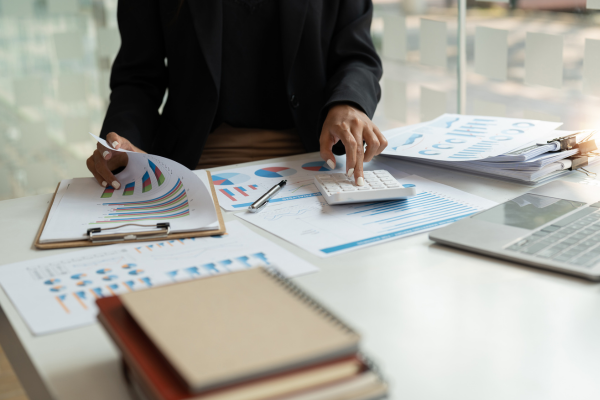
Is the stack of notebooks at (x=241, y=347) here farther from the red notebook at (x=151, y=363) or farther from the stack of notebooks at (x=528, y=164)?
the stack of notebooks at (x=528, y=164)

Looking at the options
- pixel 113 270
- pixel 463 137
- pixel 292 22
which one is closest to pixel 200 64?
pixel 292 22

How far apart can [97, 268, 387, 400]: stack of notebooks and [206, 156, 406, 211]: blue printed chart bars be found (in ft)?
1.49

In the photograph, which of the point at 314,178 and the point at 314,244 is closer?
the point at 314,244

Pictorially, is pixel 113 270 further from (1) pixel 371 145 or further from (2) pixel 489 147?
(2) pixel 489 147

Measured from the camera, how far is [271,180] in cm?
96

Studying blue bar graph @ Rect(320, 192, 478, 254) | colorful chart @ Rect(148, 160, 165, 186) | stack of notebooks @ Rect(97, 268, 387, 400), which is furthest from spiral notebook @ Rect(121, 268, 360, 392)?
colorful chart @ Rect(148, 160, 165, 186)

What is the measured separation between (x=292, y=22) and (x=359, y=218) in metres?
0.61

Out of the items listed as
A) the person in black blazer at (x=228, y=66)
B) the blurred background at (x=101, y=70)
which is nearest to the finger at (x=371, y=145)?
the person in black blazer at (x=228, y=66)

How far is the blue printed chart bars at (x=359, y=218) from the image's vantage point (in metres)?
0.69

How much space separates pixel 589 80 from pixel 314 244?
49.2 inches

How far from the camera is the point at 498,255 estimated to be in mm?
614

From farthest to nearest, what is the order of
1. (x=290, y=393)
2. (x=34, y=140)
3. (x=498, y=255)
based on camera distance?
(x=34, y=140) → (x=498, y=255) → (x=290, y=393)

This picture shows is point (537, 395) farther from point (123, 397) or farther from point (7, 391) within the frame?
point (7, 391)

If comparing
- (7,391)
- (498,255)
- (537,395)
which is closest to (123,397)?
(537,395)
